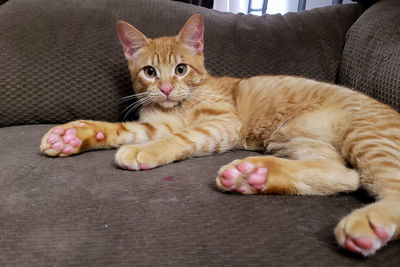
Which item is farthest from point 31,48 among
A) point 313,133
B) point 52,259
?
point 313,133

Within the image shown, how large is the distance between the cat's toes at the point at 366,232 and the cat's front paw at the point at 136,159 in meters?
0.59

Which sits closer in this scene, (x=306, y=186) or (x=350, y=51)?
(x=306, y=186)

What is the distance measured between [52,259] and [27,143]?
2.52 feet

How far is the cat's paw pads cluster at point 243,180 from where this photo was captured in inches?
34.4

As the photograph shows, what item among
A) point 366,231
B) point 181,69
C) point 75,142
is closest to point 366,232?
point 366,231

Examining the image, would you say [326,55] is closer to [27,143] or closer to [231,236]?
[231,236]

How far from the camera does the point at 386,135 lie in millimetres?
977

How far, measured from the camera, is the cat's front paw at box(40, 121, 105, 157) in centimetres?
113

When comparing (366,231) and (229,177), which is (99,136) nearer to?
(229,177)

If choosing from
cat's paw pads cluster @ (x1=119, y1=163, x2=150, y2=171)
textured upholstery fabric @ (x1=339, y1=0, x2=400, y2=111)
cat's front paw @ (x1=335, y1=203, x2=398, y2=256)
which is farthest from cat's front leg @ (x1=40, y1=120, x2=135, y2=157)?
textured upholstery fabric @ (x1=339, y1=0, x2=400, y2=111)

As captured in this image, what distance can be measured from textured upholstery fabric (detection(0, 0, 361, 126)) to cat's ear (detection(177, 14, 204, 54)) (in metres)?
0.18

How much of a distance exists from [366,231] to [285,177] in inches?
11.0

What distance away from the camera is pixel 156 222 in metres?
0.75

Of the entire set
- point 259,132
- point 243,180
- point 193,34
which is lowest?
point 259,132
